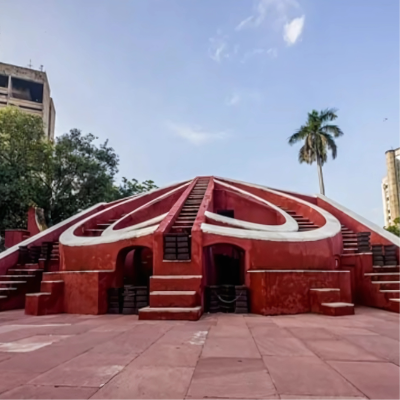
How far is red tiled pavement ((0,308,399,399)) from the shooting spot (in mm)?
2504

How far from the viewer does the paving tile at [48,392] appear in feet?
7.81

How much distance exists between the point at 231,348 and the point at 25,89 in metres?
40.9

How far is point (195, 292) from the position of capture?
6.51 m

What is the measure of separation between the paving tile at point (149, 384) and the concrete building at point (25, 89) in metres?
37.4

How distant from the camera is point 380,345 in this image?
4.04m

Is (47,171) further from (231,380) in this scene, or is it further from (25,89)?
(25,89)

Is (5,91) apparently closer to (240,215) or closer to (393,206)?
(240,215)

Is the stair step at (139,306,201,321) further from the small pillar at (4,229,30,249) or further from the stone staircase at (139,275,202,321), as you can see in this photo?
the small pillar at (4,229,30,249)

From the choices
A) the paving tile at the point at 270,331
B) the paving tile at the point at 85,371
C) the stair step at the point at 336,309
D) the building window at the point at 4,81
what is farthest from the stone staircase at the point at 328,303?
the building window at the point at 4,81

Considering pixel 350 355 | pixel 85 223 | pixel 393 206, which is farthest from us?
pixel 393 206

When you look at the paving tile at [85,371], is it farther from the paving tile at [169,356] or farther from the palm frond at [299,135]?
the palm frond at [299,135]

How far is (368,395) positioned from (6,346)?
3.77m

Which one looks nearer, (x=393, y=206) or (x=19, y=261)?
(x=19, y=261)

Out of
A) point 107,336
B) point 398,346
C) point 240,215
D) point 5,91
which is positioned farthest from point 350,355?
point 5,91
